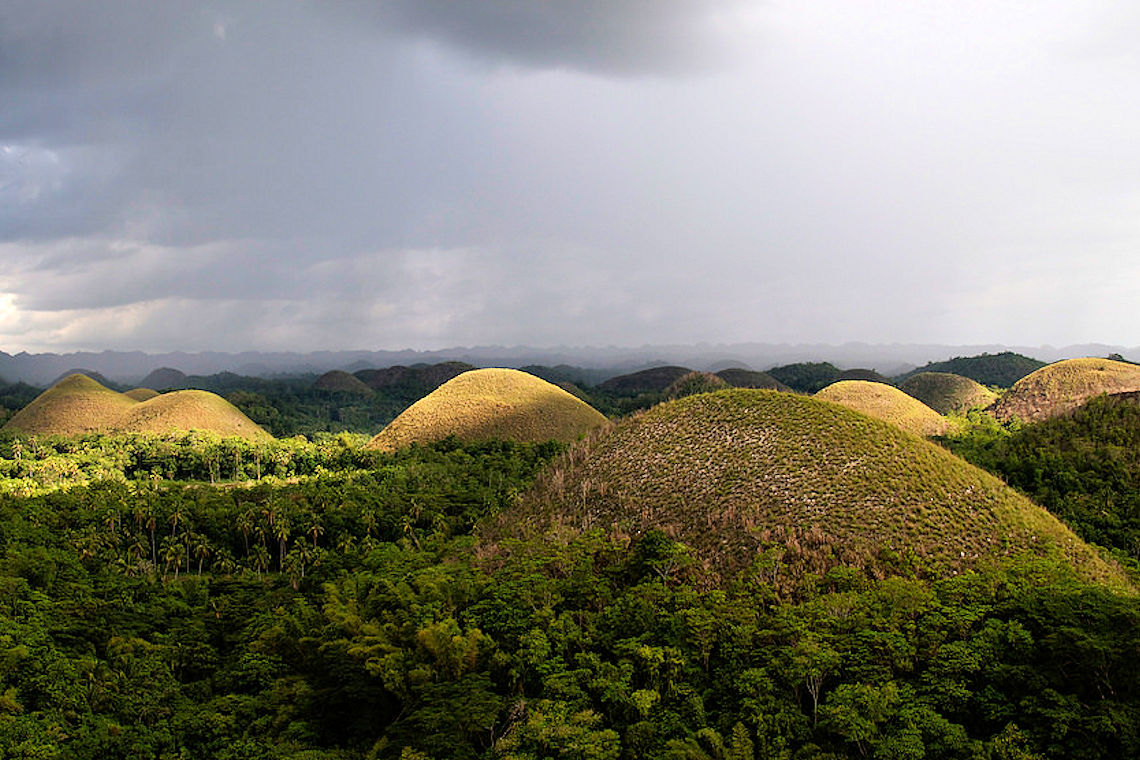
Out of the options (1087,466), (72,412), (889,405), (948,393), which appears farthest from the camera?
(948,393)

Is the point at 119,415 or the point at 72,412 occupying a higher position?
the point at 72,412

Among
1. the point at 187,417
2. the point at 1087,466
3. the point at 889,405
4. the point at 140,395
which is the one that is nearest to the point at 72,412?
the point at 187,417

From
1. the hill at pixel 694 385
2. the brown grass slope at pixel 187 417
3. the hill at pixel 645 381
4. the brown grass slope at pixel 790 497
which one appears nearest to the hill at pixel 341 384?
the hill at pixel 645 381

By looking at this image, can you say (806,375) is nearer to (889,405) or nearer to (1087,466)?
(889,405)

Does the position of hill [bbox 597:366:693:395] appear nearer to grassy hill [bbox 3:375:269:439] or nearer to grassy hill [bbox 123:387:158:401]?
grassy hill [bbox 3:375:269:439]

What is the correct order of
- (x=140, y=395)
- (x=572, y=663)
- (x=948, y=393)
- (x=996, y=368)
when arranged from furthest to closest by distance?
(x=996, y=368) → (x=140, y=395) → (x=948, y=393) → (x=572, y=663)

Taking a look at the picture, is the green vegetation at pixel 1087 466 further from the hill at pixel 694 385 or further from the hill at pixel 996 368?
the hill at pixel 996 368

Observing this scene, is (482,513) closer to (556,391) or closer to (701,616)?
(701,616)

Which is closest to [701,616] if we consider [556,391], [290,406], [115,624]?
[115,624]
